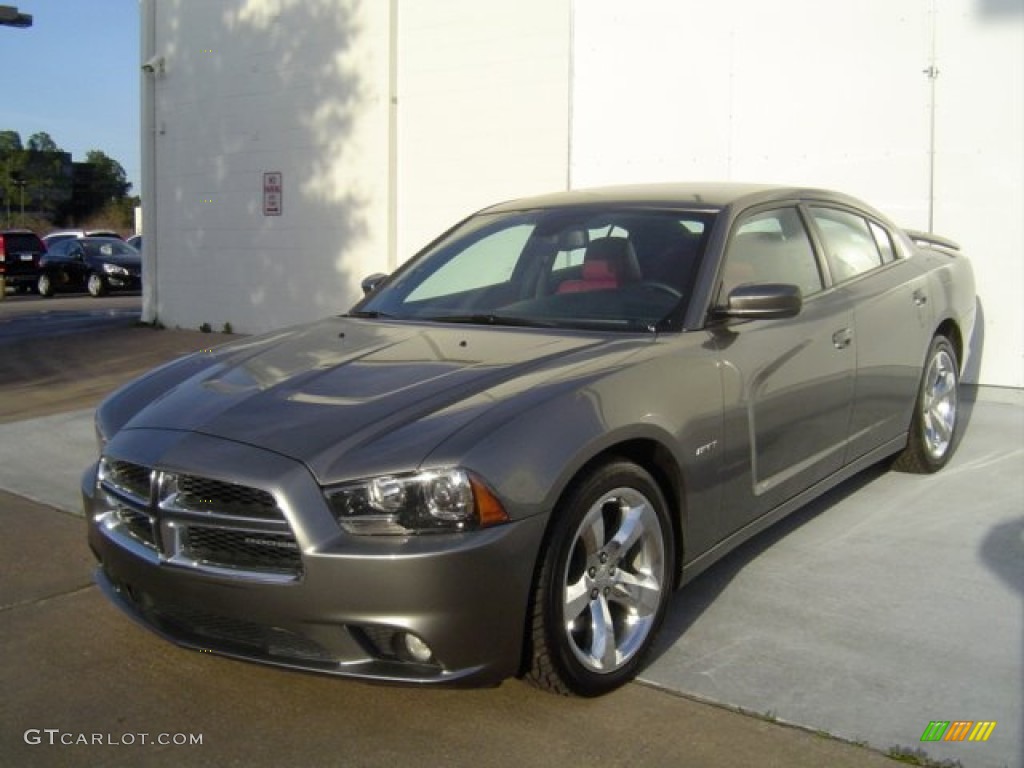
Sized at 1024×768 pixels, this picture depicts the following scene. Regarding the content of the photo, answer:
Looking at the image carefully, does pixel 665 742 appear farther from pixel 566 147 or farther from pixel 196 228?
pixel 196 228

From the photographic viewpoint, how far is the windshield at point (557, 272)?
4.34 m

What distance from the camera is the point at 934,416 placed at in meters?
6.08

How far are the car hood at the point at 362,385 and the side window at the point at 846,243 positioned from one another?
171 cm

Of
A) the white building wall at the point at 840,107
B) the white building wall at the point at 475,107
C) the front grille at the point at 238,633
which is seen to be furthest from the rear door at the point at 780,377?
the white building wall at the point at 475,107

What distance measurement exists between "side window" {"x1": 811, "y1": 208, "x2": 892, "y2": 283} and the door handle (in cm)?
31

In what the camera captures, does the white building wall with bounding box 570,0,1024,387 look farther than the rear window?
No

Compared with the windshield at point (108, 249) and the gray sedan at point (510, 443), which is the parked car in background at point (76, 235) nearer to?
the windshield at point (108, 249)

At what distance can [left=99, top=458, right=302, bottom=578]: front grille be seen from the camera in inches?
124

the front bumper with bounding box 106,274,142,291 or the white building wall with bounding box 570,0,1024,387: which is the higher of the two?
the white building wall with bounding box 570,0,1024,387

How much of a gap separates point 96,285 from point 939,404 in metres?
23.4

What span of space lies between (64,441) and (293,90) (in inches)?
269

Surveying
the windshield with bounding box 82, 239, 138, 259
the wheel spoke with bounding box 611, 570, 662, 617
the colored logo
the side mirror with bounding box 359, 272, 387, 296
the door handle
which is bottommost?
the colored logo

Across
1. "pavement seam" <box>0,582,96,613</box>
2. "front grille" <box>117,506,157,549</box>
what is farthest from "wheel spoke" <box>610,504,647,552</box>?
"pavement seam" <box>0,582,96,613</box>

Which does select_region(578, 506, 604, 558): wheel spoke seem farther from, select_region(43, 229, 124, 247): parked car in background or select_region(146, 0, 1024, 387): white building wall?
select_region(43, 229, 124, 247): parked car in background
